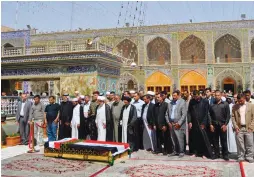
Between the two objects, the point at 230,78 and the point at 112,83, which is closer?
the point at 112,83

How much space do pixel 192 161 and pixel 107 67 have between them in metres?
6.09

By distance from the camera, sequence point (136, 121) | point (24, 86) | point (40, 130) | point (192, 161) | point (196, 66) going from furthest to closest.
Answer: point (196, 66)
point (24, 86)
point (40, 130)
point (136, 121)
point (192, 161)

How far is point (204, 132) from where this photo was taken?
17.8 ft

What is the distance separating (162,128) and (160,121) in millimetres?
138

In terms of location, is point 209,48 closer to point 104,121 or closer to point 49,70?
point 49,70

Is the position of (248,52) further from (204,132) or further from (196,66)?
(204,132)

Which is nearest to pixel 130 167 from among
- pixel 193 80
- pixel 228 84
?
pixel 193 80

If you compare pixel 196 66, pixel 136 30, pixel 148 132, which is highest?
pixel 136 30

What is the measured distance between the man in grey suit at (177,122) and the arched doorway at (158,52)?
20.0 metres

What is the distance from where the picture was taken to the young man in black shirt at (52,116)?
6582 millimetres

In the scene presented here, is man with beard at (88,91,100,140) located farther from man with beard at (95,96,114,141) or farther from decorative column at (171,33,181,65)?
decorative column at (171,33,181,65)

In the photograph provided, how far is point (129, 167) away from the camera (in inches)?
185

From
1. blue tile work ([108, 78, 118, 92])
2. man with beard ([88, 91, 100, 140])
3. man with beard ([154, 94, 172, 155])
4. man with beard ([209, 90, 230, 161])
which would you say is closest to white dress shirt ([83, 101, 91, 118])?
man with beard ([88, 91, 100, 140])

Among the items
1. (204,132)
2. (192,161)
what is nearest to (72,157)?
(192,161)
